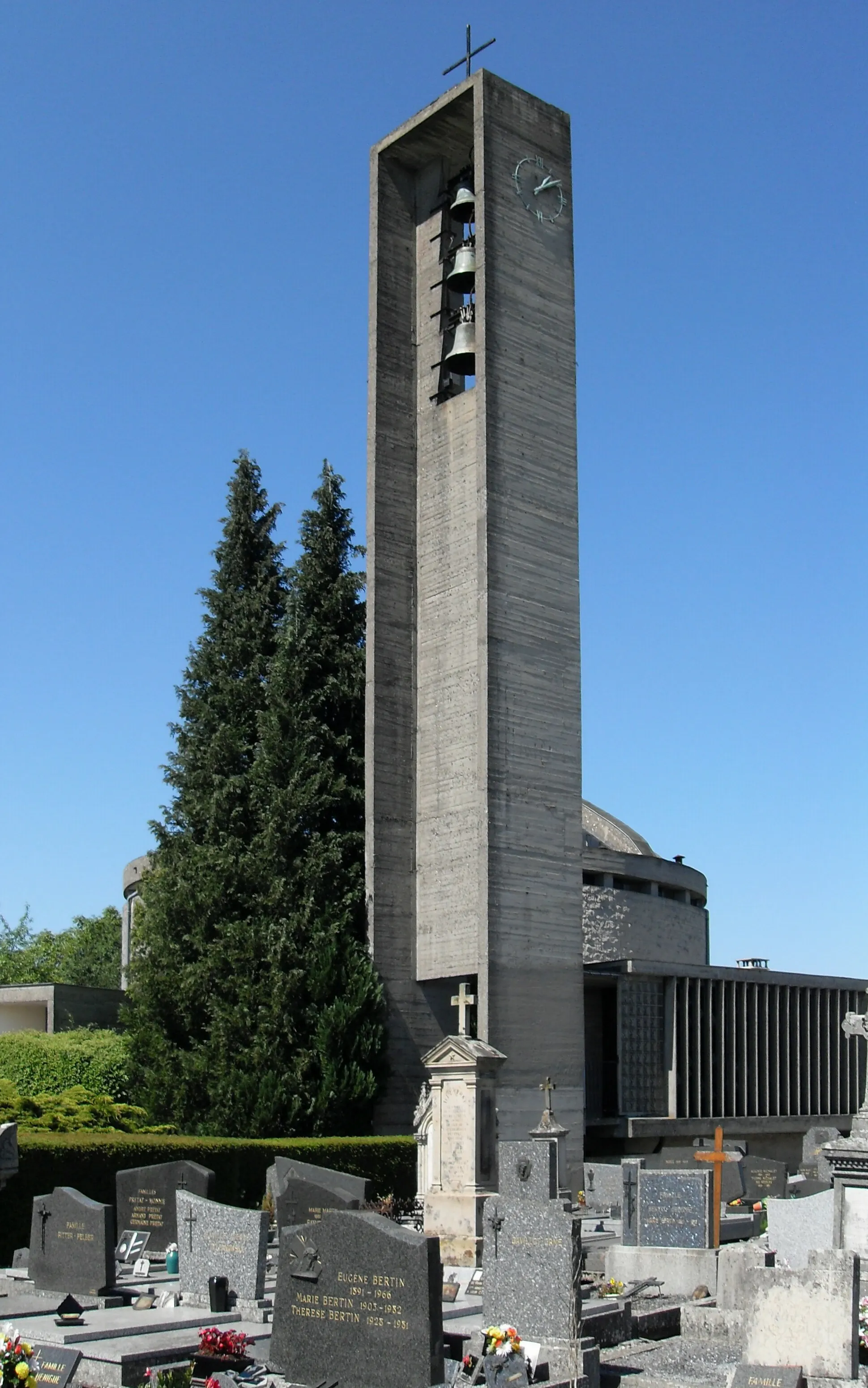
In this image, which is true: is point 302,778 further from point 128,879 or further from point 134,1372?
point 134,1372

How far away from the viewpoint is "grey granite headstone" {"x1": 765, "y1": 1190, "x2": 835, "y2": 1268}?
43.4 ft

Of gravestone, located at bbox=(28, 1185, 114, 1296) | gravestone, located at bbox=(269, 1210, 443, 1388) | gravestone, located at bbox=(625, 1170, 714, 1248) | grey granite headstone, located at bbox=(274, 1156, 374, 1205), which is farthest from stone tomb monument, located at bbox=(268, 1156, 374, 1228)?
gravestone, located at bbox=(269, 1210, 443, 1388)

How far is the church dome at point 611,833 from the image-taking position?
45188 millimetres

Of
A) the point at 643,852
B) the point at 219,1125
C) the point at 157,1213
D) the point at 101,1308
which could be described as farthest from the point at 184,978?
the point at 643,852

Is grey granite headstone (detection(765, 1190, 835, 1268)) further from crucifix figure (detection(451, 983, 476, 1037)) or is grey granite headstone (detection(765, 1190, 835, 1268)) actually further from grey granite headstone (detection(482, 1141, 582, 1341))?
crucifix figure (detection(451, 983, 476, 1037))

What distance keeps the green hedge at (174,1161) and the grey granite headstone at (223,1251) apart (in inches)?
125

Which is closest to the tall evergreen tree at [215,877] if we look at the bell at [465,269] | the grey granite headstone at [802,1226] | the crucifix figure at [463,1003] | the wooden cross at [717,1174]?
the crucifix figure at [463,1003]

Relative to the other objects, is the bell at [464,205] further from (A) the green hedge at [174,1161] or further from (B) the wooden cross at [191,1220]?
(B) the wooden cross at [191,1220]

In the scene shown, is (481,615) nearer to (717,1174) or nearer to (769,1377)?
(717,1174)

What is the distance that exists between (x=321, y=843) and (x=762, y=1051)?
14.3m

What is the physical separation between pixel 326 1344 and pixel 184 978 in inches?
706

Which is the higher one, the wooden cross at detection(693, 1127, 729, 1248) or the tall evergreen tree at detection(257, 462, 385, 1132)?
the tall evergreen tree at detection(257, 462, 385, 1132)

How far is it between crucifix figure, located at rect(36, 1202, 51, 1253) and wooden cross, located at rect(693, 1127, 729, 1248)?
6906 mm

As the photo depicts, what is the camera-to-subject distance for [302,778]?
1160 inches
